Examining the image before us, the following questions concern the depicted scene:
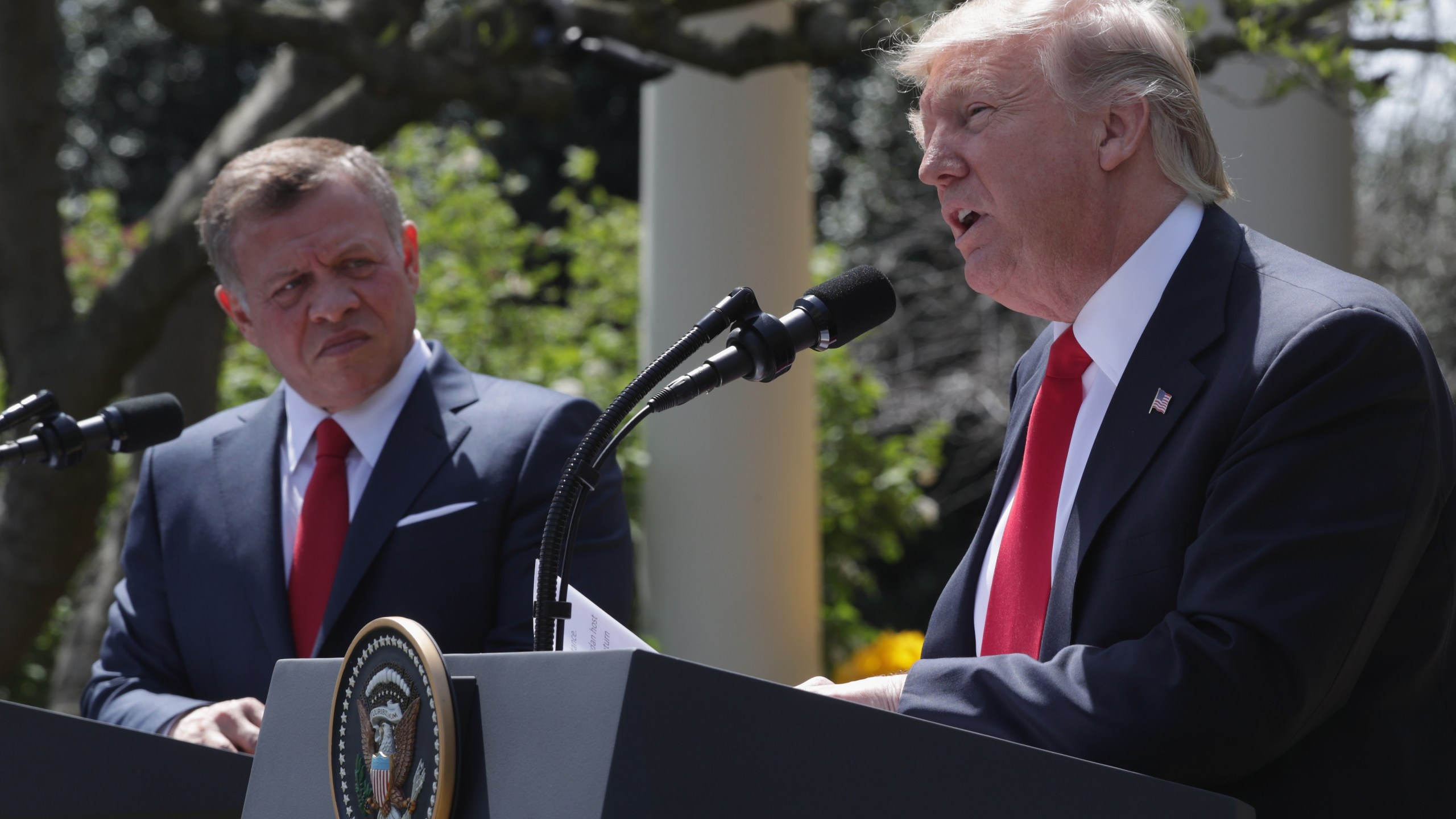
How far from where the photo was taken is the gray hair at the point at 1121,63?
2.04 metres

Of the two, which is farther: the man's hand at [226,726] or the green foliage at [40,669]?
the green foliage at [40,669]

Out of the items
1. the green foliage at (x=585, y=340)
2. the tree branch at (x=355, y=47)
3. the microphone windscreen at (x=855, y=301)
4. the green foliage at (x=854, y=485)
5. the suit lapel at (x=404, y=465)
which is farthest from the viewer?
the green foliage at (x=854, y=485)

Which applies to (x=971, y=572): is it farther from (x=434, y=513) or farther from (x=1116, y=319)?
(x=434, y=513)

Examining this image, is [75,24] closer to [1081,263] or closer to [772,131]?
[772,131]

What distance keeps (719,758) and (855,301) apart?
2.41ft

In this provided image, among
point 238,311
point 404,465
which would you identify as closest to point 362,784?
point 404,465

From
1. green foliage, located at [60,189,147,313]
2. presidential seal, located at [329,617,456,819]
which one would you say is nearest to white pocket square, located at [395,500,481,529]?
presidential seal, located at [329,617,456,819]

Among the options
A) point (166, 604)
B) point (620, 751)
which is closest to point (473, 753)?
point (620, 751)

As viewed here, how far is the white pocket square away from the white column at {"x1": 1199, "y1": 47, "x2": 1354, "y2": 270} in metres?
3.50

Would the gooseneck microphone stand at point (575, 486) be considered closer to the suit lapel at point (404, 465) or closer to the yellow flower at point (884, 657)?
the suit lapel at point (404, 465)

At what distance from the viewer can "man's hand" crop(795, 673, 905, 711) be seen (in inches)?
69.3

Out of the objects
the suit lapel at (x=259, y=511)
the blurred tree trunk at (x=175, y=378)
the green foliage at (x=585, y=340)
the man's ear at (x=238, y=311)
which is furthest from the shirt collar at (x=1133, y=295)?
the blurred tree trunk at (x=175, y=378)

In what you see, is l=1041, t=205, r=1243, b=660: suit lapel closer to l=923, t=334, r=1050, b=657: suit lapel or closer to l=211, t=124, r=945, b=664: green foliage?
l=923, t=334, r=1050, b=657: suit lapel

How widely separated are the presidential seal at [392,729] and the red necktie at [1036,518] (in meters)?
0.84
